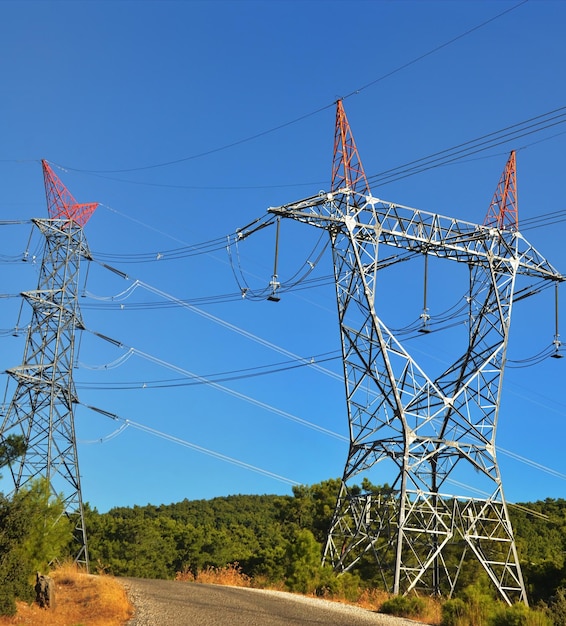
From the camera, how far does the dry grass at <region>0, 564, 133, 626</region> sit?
58.9 feet

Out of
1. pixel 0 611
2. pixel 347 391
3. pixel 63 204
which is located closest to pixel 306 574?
pixel 347 391

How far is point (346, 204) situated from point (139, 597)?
52.2ft

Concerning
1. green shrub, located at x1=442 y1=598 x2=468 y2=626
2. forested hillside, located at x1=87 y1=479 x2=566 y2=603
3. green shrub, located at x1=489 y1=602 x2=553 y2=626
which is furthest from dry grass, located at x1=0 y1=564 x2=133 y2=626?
forested hillside, located at x1=87 y1=479 x2=566 y2=603

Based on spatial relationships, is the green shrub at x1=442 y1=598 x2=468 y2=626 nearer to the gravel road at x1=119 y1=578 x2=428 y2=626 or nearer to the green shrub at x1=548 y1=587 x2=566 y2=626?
the gravel road at x1=119 y1=578 x2=428 y2=626

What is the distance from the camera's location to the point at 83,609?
19.7 meters

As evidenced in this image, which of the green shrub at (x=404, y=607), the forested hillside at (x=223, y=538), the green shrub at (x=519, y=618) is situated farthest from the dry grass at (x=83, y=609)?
the forested hillside at (x=223, y=538)

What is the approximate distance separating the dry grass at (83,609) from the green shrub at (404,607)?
6738 mm

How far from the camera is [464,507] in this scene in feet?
95.1

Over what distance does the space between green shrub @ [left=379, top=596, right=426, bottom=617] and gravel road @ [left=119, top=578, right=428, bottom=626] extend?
2.08 ft

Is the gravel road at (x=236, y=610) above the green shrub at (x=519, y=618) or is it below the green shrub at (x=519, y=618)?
below

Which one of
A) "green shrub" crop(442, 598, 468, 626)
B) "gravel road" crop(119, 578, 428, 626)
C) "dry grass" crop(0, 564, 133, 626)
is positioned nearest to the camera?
"gravel road" crop(119, 578, 428, 626)

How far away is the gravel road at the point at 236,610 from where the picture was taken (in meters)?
16.6

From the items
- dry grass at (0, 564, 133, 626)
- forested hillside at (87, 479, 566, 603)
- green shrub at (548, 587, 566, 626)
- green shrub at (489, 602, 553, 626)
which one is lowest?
dry grass at (0, 564, 133, 626)

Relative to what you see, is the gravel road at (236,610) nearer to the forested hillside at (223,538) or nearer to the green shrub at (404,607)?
the green shrub at (404,607)
